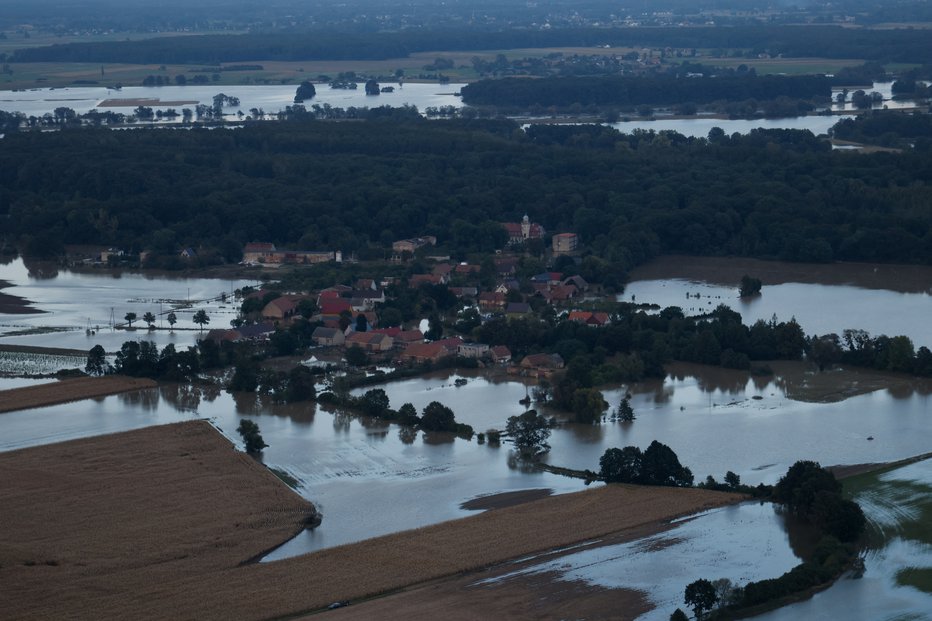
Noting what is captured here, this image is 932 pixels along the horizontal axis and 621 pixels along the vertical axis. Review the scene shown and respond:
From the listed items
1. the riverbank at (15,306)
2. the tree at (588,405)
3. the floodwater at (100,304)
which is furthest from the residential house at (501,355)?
the riverbank at (15,306)

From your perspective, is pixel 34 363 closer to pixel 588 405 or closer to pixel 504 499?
pixel 588 405

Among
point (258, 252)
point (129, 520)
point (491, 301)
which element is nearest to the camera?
point (129, 520)

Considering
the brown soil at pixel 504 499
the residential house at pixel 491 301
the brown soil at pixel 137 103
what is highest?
the brown soil at pixel 137 103

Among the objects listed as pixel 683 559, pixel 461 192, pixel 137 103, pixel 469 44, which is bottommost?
pixel 683 559

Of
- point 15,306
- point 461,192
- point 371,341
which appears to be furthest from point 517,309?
point 461,192

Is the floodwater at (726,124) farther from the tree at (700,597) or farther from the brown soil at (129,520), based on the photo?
the tree at (700,597)

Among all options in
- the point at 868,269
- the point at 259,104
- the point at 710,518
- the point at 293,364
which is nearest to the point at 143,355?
the point at 293,364

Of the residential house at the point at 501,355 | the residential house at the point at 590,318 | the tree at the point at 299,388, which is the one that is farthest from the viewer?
the residential house at the point at 590,318
